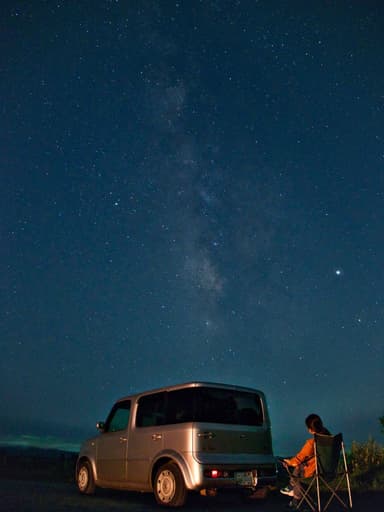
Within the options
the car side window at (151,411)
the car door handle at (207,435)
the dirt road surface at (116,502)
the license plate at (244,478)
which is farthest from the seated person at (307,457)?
the car side window at (151,411)

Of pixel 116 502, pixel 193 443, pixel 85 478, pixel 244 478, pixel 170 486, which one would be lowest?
pixel 116 502

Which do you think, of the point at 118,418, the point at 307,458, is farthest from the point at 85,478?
the point at 307,458

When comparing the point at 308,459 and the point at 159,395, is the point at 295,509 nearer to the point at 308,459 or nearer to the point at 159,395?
the point at 308,459

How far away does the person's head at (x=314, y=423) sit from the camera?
7239 millimetres

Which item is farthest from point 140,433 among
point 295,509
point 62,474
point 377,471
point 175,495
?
point 62,474

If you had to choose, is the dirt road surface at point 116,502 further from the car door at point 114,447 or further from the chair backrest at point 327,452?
the chair backrest at point 327,452

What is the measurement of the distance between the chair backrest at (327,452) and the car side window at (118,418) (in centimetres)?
388

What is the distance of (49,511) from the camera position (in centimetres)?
750

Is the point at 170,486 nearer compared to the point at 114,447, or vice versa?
the point at 170,486

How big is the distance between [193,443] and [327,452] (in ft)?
6.16

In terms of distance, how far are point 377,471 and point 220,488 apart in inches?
213

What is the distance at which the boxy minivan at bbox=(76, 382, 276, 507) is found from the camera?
7.71 m

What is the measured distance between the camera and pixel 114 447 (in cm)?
977

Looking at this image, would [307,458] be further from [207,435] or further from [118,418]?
[118,418]
